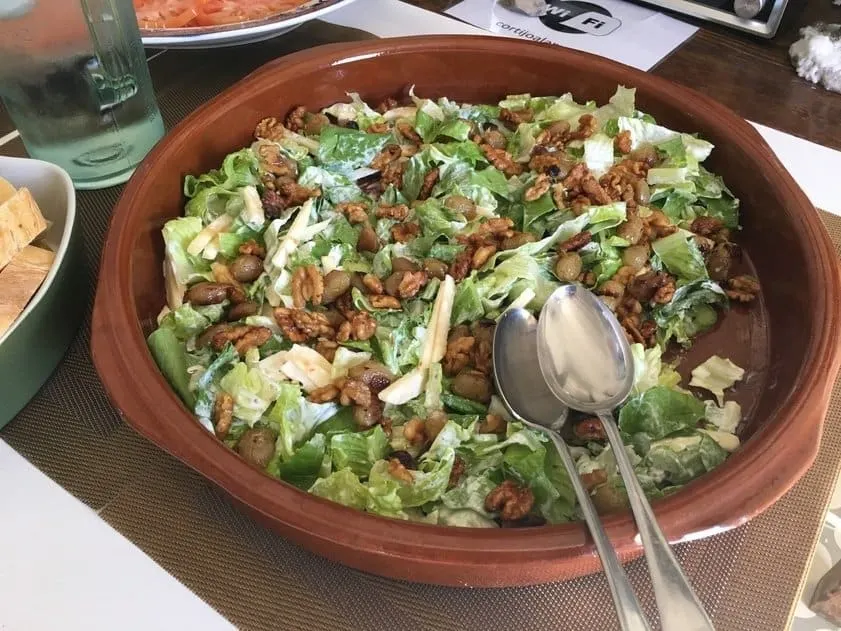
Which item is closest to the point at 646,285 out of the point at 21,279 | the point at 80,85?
the point at 21,279

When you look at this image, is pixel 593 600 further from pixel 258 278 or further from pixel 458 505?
pixel 258 278

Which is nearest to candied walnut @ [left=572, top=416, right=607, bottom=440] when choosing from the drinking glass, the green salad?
the green salad

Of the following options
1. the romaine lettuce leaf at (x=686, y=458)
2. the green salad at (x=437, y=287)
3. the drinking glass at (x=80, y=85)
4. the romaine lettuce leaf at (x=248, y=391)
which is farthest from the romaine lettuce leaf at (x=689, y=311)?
the drinking glass at (x=80, y=85)

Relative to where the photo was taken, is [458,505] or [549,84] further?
[549,84]

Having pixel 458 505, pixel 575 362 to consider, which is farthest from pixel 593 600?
pixel 575 362

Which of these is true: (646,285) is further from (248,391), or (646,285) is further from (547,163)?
(248,391)

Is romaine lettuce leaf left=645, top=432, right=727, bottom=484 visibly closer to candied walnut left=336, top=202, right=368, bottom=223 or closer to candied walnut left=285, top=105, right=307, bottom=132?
candied walnut left=336, top=202, right=368, bottom=223

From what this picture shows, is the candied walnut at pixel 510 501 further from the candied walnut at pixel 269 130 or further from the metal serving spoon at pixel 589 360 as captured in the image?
the candied walnut at pixel 269 130
